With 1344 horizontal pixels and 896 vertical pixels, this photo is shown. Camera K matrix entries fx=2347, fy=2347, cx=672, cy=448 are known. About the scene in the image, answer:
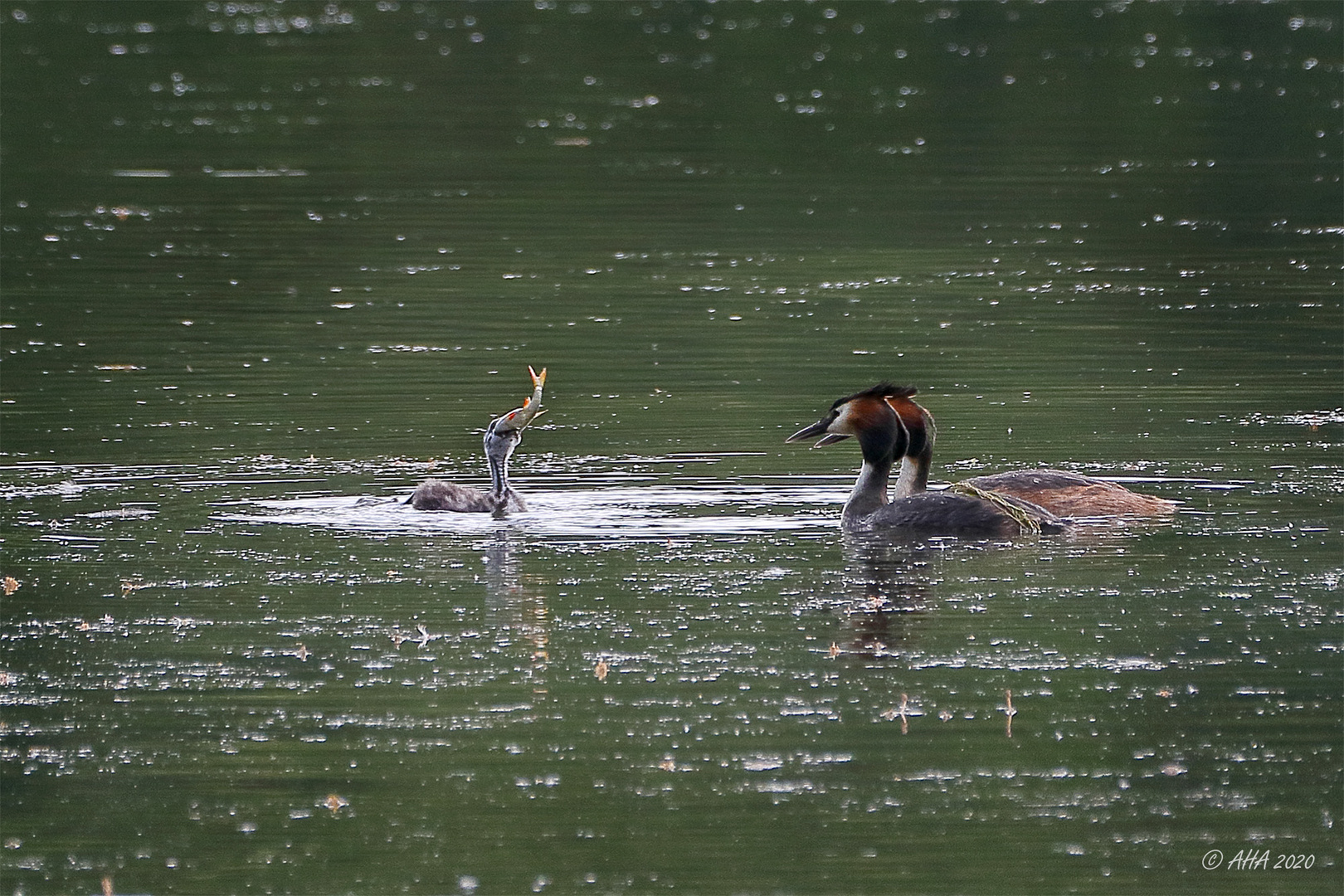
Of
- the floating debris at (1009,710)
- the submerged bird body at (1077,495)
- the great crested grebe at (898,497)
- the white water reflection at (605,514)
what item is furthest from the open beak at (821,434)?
the floating debris at (1009,710)

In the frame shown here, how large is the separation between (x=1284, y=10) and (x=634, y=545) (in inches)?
1308

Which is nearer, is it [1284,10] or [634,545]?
[634,545]

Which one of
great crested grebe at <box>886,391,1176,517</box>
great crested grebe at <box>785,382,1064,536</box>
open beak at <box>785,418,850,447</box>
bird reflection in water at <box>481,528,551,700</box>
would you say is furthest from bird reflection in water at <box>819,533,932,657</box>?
bird reflection in water at <box>481,528,551,700</box>

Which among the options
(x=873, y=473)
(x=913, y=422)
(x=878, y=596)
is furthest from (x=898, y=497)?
(x=878, y=596)

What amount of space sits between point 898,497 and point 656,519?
1251 mm

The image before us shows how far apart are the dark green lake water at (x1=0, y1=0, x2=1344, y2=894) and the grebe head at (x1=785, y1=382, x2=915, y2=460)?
42cm

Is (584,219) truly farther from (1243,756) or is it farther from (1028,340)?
(1243,756)

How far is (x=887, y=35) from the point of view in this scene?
3941 centimetres

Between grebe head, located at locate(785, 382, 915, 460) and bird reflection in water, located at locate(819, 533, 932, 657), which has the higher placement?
grebe head, located at locate(785, 382, 915, 460)

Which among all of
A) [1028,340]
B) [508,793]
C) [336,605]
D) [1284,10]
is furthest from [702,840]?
[1284,10]

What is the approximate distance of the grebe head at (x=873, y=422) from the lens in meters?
11.8

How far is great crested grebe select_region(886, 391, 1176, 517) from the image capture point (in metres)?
11.5

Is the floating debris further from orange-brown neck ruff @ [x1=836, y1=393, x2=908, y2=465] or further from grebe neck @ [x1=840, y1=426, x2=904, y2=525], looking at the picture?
orange-brown neck ruff @ [x1=836, y1=393, x2=908, y2=465]

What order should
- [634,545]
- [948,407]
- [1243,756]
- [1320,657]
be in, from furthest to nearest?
[948,407] → [634,545] → [1320,657] → [1243,756]
